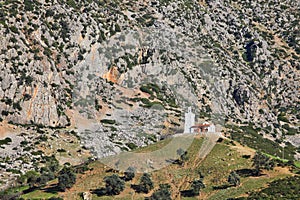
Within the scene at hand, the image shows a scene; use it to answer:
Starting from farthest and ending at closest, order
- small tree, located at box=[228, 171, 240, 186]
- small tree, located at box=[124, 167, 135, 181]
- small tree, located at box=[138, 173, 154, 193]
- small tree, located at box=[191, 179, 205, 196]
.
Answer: small tree, located at box=[124, 167, 135, 181] < small tree, located at box=[138, 173, 154, 193] < small tree, located at box=[228, 171, 240, 186] < small tree, located at box=[191, 179, 205, 196]

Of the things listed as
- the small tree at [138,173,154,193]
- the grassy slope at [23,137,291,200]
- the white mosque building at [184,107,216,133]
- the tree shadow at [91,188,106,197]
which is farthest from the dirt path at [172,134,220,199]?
the tree shadow at [91,188,106,197]

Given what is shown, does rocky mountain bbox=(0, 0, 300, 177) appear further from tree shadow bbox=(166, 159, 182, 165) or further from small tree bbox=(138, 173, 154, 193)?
small tree bbox=(138, 173, 154, 193)

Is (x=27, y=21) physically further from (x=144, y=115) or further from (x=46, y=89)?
(x=144, y=115)

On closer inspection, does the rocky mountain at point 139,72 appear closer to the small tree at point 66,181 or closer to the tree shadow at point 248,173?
the small tree at point 66,181

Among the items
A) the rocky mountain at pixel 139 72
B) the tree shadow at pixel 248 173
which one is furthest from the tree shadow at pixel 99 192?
the rocky mountain at pixel 139 72

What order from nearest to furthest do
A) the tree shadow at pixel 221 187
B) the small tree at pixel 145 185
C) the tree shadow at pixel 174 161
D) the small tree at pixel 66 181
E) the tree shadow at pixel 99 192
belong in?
1. the tree shadow at pixel 221 187
2. the small tree at pixel 145 185
3. the tree shadow at pixel 99 192
4. the small tree at pixel 66 181
5. the tree shadow at pixel 174 161
